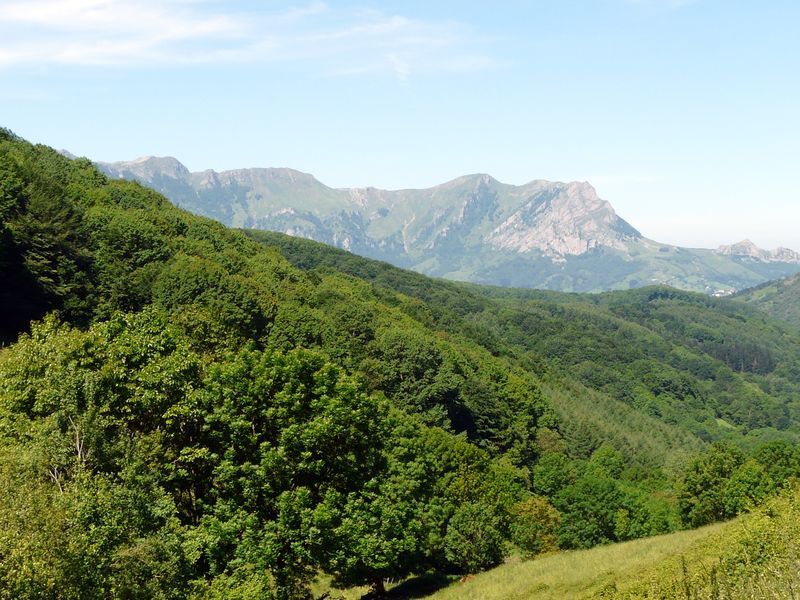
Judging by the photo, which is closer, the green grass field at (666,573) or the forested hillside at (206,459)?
the green grass field at (666,573)

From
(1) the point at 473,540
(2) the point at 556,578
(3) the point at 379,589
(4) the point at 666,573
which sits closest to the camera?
(4) the point at 666,573

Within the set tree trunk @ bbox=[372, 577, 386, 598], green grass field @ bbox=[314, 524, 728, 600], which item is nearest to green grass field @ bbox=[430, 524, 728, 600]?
green grass field @ bbox=[314, 524, 728, 600]

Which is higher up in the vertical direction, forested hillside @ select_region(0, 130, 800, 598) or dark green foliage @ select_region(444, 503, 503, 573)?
forested hillside @ select_region(0, 130, 800, 598)

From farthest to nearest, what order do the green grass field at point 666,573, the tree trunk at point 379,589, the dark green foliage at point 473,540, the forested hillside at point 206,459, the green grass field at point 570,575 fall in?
1. the dark green foliage at point 473,540
2. the tree trunk at point 379,589
3. the green grass field at point 570,575
4. the forested hillside at point 206,459
5. the green grass field at point 666,573

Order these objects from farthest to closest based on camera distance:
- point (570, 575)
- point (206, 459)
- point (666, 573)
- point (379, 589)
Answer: point (379, 589)
point (570, 575)
point (206, 459)
point (666, 573)

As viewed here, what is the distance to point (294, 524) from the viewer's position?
29.0 meters

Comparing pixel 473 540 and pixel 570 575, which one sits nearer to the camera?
pixel 570 575

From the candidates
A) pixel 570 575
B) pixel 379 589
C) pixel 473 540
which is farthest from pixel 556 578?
pixel 473 540

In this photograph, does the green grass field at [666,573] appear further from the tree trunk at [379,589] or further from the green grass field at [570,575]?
the tree trunk at [379,589]

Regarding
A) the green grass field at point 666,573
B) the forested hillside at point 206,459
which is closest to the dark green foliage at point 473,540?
the forested hillside at point 206,459

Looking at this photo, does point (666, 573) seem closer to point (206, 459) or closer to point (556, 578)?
point (556, 578)

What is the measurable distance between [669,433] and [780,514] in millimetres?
159334

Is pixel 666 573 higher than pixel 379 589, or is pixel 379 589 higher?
pixel 666 573

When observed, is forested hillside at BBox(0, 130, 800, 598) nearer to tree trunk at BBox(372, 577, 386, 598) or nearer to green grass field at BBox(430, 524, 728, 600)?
tree trunk at BBox(372, 577, 386, 598)
